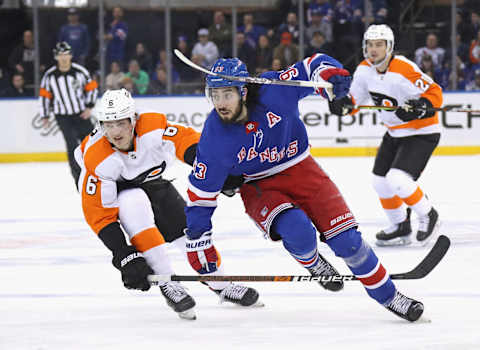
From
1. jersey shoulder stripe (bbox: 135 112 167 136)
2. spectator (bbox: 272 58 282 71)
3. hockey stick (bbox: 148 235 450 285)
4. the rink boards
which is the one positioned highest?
jersey shoulder stripe (bbox: 135 112 167 136)

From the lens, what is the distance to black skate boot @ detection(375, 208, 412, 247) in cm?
514

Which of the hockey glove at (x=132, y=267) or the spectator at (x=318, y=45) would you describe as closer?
the hockey glove at (x=132, y=267)


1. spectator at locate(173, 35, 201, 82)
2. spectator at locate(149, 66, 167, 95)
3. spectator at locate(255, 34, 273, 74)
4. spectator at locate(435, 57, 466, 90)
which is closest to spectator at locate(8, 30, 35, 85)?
spectator at locate(149, 66, 167, 95)

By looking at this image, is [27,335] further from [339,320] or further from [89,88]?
[89,88]

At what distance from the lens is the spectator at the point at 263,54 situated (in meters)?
11.4

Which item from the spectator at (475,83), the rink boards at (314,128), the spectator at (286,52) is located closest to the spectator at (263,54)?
the spectator at (286,52)

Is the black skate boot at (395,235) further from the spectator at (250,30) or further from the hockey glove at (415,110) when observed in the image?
the spectator at (250,30)

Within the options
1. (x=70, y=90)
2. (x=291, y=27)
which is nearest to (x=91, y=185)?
(x=70, y=90)

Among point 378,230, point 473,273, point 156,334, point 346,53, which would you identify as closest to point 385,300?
point 156,334

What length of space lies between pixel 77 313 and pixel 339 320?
97 centimetres

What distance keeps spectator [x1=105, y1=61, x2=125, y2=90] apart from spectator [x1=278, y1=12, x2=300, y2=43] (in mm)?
1982

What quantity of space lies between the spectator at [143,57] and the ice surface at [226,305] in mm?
5541

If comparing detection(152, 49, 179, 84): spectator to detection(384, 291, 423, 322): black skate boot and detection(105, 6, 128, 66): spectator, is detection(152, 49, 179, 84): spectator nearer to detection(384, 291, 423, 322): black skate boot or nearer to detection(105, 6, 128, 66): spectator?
detection(105, 6, 128, 66): spectator

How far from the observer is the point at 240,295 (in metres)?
3.56
